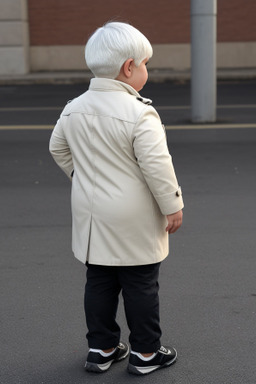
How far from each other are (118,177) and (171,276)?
151 cm

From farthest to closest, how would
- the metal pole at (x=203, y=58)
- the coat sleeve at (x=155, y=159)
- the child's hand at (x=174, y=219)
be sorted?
the metal pole at (x=203, y=58) < the child's hand at (x=174, y=219) < the coat sleeve at (x=155, y=159)

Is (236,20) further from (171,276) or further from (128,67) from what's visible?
(128,67)

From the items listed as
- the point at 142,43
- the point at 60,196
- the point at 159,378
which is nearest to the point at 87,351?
the point at 159,378

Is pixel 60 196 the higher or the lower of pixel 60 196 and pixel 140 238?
the lower

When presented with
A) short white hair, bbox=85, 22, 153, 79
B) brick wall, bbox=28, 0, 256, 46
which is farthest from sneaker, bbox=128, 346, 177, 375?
brick wall, bbox=28, 0, 256, 46

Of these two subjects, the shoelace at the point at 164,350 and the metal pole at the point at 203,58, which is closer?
the shoelace at the point at 164,350

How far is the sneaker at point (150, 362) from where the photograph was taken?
3186 millimetres

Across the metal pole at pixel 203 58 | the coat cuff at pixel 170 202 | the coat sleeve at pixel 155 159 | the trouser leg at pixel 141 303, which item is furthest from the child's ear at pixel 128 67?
the metal pole at pixel 203 58

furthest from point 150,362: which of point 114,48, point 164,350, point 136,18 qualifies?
point 136,18

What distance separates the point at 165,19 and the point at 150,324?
17492 millimetres

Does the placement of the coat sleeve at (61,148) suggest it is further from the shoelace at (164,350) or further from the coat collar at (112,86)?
the shoelace at (164,350)

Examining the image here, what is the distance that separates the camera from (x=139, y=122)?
288cm

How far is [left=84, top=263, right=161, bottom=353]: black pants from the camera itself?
308 centimetres

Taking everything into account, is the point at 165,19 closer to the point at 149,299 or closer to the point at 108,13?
the point at 108,13
